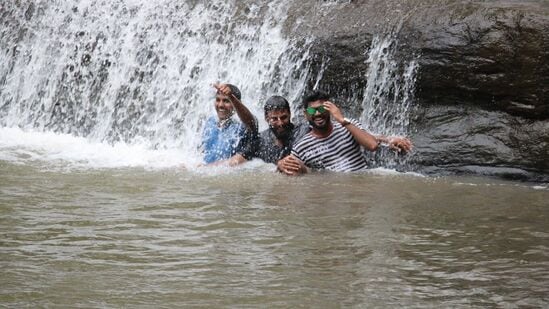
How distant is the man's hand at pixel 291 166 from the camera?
769 centimetres

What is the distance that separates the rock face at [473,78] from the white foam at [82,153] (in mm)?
1971

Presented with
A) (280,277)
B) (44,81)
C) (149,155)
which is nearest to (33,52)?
(44,81)

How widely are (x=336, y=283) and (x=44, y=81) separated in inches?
319

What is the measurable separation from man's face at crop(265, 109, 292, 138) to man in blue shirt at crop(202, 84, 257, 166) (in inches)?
10.0

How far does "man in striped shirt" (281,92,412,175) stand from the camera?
25.3 ft

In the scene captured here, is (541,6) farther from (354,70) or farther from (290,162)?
(290,162)

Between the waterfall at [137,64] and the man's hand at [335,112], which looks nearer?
the man's hand at [335,112]

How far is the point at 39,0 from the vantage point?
40.5 feet

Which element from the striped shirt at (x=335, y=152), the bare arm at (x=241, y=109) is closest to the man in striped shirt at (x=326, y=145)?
the striped shirt at (x=335, y=152)

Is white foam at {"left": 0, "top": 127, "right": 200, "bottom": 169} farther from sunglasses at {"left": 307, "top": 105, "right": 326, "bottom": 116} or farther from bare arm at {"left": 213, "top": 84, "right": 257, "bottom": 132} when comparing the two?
sunglasses at {"left": 307, "top": 105, "right": 326, "bottom": 116}

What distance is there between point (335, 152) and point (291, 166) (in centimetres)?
46

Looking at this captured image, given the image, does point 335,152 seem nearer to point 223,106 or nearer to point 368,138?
point 368,138

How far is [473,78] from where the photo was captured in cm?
825

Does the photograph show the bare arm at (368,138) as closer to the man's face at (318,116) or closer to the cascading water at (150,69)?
the man's face at (318,116)
